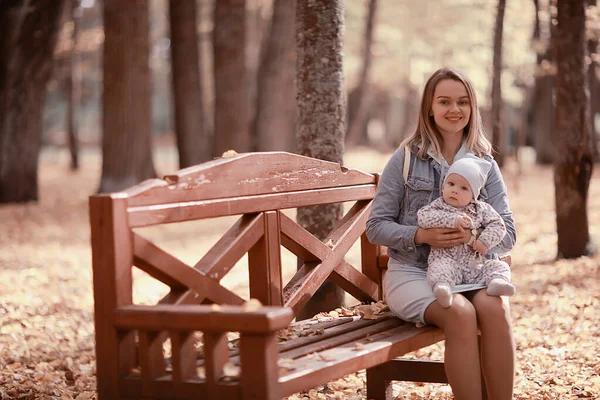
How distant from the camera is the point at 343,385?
487 centimetres

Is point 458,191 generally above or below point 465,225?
above

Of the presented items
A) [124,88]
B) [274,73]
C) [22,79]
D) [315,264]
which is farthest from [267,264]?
[274,73]

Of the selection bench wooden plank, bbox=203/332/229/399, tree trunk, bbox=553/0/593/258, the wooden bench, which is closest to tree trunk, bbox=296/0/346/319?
the wooden bench

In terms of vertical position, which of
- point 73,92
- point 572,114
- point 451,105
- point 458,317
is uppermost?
point 73,92

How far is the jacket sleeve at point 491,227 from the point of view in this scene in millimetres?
3771

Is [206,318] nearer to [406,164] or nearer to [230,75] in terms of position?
[406,164]

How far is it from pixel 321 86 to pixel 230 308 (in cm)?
292

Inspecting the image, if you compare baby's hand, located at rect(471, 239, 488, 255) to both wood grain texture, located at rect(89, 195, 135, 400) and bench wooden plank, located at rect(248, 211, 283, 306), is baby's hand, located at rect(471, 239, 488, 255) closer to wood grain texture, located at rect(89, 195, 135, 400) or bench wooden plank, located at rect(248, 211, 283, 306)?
bench wooden plank, located at rect(248, 211, 283, 306)

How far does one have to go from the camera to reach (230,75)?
14203 millimetres

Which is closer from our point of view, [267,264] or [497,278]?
[497,278]

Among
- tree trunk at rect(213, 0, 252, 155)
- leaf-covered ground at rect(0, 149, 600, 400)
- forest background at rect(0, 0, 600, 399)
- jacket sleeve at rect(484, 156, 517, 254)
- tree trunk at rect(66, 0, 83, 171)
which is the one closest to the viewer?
jacket sleeve at rect(484, 156, 517, 254)

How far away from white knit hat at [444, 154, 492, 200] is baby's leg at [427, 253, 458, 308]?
0.33m

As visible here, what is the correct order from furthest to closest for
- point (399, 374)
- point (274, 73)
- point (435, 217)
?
point (274, 73), point (399, 374), point (435, 217)

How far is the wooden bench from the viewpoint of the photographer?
289 centimetres
